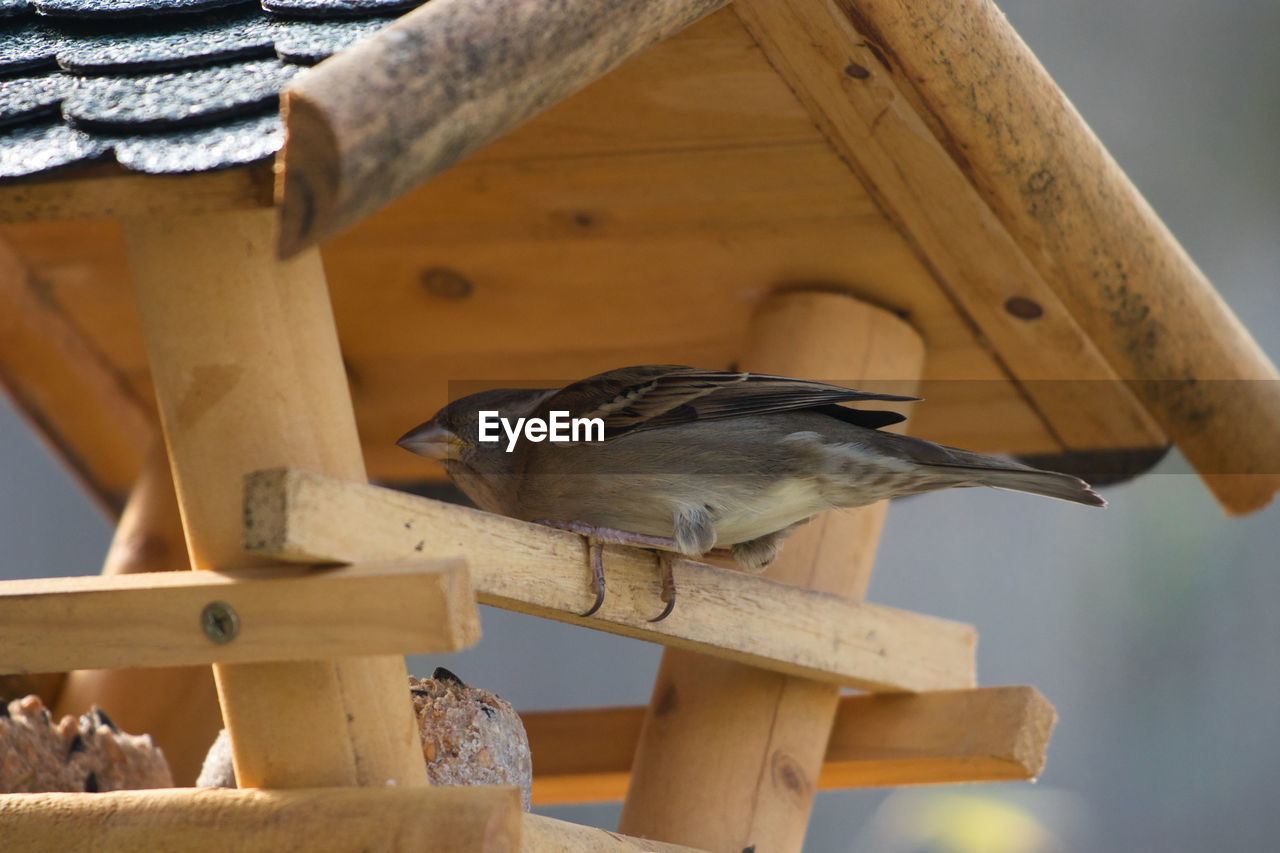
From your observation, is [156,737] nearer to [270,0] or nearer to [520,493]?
[520,493]

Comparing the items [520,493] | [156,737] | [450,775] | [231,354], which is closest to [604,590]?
[450,775]

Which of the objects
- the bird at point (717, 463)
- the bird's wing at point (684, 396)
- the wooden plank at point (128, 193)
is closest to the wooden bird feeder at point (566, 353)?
the wooden plank at point (128, 193)

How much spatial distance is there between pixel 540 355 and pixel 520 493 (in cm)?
57

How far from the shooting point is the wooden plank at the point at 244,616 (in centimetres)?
113

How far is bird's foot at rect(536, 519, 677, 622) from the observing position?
1.58 meters

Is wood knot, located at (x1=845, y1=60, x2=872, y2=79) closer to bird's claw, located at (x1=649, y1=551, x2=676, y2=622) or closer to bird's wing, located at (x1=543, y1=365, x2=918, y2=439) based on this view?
bird's wing, located at (x1=543, y1=365, x2=918, y2=439)

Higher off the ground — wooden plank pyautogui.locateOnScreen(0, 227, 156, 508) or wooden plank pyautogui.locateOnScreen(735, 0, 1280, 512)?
wooden plank pyautogui.locateOnScreen(735, 0, 1280, 512)

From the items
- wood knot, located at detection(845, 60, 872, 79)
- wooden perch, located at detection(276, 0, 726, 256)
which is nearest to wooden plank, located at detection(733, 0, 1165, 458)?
wood knot, located at detection(845, 60, 872, 79)

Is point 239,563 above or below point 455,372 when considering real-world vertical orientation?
below

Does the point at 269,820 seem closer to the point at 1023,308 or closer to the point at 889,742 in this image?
the point at 889,742

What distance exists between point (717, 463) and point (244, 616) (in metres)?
0.81

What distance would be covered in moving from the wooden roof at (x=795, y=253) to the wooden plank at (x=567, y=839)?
89 centimetres

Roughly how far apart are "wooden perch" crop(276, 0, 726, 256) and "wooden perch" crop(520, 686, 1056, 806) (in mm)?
1289

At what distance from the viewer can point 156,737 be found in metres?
2.50
